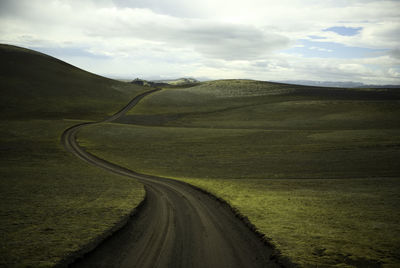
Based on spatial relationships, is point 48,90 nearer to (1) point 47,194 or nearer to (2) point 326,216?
(1) point 47,194

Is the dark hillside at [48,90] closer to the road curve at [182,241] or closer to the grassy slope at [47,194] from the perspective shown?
the grassy slope at [47,194]

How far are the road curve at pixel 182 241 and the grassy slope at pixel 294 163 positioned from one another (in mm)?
1390

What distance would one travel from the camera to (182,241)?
13805mm

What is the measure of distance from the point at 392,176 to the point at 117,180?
32.5 m

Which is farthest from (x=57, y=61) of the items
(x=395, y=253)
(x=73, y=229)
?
(x=395, y=253)

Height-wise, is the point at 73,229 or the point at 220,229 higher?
the point at 73,229

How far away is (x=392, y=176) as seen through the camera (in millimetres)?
28656

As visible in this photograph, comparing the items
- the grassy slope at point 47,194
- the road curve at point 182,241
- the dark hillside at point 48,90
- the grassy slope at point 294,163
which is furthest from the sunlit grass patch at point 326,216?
the dark hillside at point 48,90

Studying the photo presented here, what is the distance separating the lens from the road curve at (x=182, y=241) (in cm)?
1155

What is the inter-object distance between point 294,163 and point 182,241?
Result: 26.8 meters

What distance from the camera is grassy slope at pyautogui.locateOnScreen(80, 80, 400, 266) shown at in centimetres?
1311

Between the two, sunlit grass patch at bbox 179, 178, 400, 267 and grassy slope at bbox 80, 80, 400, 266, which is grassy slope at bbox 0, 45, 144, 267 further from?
sunlit grass patch at bbox 179, 178, 400, 267

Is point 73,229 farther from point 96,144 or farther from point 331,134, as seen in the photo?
point 331,134

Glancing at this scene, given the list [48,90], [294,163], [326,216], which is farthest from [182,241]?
[48,90]
